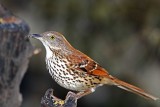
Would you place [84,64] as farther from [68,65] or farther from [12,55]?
[12,55]

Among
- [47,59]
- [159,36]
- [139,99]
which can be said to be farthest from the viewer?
[139,99]

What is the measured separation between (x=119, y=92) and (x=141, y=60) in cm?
59

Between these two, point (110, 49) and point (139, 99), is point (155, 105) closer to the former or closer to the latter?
point (139, 99)

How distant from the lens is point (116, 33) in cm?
851

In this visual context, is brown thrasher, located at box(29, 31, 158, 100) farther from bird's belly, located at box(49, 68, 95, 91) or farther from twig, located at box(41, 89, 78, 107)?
twig, located at box(41, 89, 78, 107)

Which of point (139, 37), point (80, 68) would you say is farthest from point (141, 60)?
point (80, 68)

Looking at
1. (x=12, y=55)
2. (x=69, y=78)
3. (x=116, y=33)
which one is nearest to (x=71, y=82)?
(x=69, y=78)

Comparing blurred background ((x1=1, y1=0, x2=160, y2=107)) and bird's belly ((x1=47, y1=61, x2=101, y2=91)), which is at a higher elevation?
blurred background ((x1=1, y1=0, x2=160, y2=107))

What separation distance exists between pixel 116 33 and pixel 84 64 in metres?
3.70

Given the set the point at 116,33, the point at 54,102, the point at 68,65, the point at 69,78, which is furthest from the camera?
the point at 116,33

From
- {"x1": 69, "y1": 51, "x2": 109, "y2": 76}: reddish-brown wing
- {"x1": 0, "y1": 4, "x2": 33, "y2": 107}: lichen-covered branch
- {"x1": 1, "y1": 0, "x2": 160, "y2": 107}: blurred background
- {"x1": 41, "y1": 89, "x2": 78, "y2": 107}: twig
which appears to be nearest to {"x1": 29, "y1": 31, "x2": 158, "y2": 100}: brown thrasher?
{"x1": 69, "y1": 51, "x2": 109, "y2": 76}: reddish-brown wing

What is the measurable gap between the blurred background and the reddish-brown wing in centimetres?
318

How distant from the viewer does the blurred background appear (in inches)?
330

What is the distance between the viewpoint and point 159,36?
26.4 feet
